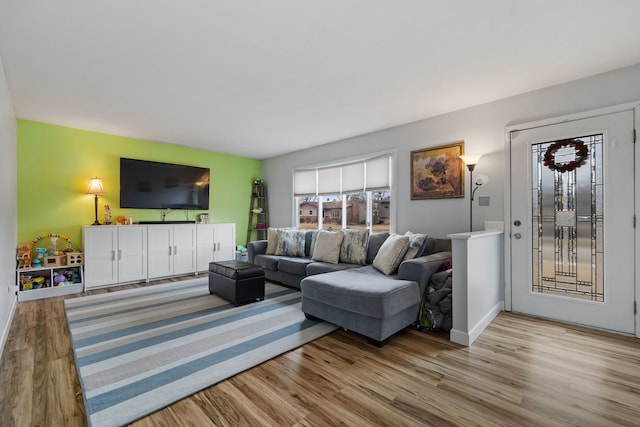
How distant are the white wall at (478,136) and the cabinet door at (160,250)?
3.18 meters

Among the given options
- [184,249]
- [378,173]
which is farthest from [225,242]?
[378,173]

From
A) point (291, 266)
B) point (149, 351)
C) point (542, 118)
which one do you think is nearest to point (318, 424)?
point (149, 351)

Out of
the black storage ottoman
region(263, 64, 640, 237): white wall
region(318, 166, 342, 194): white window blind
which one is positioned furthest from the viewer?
region(318, 166, 342, 194): white window blind

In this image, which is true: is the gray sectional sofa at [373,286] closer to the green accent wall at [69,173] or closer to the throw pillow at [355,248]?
the throw pillow at [355,248]

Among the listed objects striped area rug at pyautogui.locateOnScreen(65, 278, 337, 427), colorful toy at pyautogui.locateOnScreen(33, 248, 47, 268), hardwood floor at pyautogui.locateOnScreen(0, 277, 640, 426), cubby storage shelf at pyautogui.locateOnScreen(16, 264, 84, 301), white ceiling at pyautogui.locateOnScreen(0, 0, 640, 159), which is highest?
white ceiling at pyautogui.locateOnScreen(0, 0, 640, 159)

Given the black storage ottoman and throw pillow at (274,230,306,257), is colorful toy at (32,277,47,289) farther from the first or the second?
throw pillow at (274,230,306,257)

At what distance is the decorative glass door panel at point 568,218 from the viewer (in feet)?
8.84

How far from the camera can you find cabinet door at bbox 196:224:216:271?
16.8ft

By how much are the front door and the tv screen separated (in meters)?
5.02

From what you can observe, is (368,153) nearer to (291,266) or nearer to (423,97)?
(423,97)

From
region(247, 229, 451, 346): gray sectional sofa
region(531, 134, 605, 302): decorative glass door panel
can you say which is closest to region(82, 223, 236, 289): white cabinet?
region(247, 229, 451, 346): gray sectional sofa

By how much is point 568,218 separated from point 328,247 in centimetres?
271

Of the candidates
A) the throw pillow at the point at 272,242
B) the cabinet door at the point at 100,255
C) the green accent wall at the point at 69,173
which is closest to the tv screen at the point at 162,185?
the green accent wall at the point at 69,173

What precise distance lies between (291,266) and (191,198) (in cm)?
260
